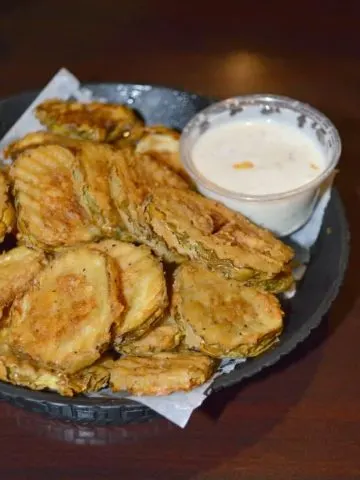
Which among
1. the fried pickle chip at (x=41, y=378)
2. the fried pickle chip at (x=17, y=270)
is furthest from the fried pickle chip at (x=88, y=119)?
the fried pickle chip at (x=41, y=378)

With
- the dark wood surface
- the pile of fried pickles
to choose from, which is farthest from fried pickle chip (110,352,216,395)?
the dark wood surface

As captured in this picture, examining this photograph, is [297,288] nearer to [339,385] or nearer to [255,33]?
[339,385]

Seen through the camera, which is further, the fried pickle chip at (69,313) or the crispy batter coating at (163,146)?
the crispy batter coating at (163,146)

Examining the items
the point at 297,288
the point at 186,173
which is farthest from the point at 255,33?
the point at 297,288

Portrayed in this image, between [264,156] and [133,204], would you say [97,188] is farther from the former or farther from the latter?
[264,156]

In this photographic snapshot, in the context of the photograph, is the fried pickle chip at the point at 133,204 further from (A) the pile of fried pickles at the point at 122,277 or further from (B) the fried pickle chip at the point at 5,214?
(B) the fried pickle chip at the point at 5,214

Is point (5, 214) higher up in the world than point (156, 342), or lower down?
higher up

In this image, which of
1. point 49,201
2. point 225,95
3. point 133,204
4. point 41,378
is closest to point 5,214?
point 49,201
